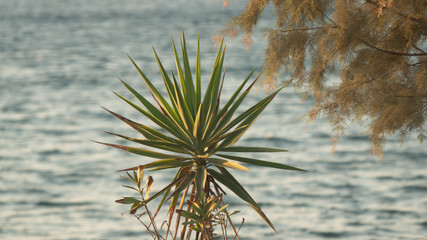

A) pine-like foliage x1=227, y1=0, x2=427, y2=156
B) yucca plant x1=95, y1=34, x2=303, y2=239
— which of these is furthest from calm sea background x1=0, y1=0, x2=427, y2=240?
yucca plant x1=95, y1=34, x2=303, y2=239

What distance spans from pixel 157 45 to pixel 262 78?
14315mm

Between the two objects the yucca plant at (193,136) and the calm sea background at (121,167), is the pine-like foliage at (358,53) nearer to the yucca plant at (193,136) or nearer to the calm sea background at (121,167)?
the calm sea background at (121,167)

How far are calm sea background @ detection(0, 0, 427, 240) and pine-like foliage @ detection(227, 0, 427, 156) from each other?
0.47 metres

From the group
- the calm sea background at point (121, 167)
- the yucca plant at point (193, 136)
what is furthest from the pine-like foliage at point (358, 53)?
the yucca plant at point (193, 136)

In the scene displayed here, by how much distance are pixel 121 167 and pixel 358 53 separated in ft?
15.6

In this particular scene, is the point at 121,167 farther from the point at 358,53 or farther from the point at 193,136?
the point at 193,136

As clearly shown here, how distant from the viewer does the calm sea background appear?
6.88m

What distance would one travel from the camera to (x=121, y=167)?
872 centimetres

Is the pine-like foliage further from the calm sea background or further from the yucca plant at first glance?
the yucca plant

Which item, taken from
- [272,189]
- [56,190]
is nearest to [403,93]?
[272,189]

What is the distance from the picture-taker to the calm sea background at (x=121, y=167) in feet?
22.6

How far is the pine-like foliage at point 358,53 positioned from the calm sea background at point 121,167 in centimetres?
47

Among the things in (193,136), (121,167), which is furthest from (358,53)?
(121,167)

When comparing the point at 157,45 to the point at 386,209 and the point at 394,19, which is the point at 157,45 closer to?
the point at 386,209
